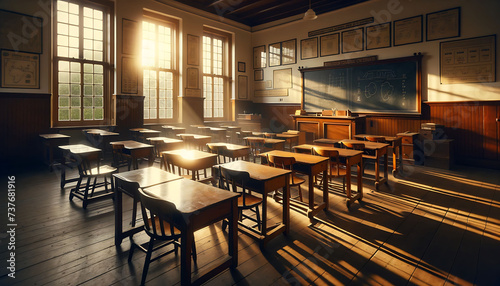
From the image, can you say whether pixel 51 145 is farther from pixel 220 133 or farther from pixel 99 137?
pixel 220 133

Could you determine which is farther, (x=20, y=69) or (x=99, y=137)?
(x=99, y=137)

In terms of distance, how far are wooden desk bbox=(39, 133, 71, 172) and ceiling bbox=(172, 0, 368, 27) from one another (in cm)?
490

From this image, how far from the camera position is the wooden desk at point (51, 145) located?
17.5 feet

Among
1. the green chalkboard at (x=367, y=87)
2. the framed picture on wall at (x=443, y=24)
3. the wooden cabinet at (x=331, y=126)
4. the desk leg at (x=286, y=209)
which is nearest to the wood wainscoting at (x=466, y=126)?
the green chalkboard at (x=367, y=87)

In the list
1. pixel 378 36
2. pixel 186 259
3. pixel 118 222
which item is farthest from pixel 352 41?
pixel 186 259

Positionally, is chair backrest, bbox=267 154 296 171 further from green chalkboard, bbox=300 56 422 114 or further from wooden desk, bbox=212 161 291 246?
green chalkboard, bbox=300 56 422 114

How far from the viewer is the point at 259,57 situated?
9.80 m

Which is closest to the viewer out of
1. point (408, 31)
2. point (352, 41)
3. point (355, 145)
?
point (355, 145)

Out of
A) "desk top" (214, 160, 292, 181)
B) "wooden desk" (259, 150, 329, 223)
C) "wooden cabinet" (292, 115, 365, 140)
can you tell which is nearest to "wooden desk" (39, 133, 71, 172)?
"desk top" (214, 160, 292, 181)

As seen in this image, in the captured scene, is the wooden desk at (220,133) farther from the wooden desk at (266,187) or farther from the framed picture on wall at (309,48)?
the wooden desk at (266,187)

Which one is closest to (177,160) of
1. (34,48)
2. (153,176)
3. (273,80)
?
(153,176)

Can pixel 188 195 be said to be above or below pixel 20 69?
below

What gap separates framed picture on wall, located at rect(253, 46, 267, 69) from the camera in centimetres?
967

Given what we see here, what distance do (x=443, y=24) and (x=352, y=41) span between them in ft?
6.65
